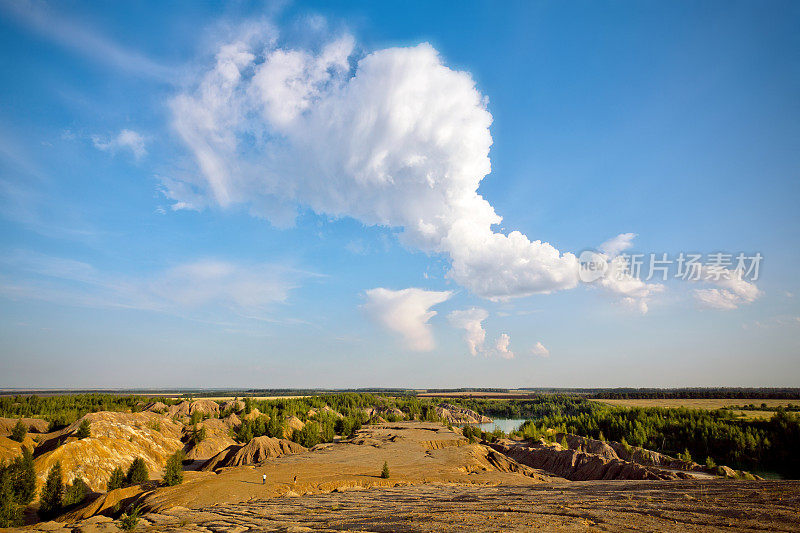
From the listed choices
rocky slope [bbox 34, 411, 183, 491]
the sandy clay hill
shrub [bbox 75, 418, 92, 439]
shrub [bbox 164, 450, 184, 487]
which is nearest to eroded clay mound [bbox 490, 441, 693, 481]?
the sandy clay hill

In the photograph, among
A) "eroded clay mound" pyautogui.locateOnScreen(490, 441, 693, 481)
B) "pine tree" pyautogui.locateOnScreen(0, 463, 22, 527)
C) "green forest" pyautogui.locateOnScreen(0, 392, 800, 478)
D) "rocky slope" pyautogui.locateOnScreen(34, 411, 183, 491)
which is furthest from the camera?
"green forest" pyautogui.locateOnScreen(0, 392, 800, 478)

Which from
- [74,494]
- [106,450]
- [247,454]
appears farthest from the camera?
[247,454]

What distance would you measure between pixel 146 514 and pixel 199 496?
17.8 feet

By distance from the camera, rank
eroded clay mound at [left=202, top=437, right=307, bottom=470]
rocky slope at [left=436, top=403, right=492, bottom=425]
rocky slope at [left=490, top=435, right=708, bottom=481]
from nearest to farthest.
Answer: rocky slope at [left=490, top=435, right=708, bottom=481] → eroded clay mound at [left=202, top=437, right=307, bottom=470] → rocky slope at [left=436, top=403, right=492, bottom=425]

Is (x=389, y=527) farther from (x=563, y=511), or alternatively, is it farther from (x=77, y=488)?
(x=77, y=488)

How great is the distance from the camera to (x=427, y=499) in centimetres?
3042

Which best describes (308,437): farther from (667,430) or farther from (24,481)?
(667,430)

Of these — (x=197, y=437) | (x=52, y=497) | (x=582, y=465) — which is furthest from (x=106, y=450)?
(x=582, y=465)

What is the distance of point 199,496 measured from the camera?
3566 cm

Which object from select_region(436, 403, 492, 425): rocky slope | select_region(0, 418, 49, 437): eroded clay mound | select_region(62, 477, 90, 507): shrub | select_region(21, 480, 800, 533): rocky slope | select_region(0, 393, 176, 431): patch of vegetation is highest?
select_region(21, 480, 800, 533): rocky slope

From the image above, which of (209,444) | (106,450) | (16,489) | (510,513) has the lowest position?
(209,444)

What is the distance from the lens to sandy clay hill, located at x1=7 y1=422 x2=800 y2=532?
19375 millimetres

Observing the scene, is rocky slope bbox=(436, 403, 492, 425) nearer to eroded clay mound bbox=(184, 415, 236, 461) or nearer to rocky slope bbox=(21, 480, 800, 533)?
eroded clay mound bbox=(184, 415, 236, 461)

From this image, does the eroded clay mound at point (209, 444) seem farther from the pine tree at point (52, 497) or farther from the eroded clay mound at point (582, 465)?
the eroded clay mound at point (582, 465)
